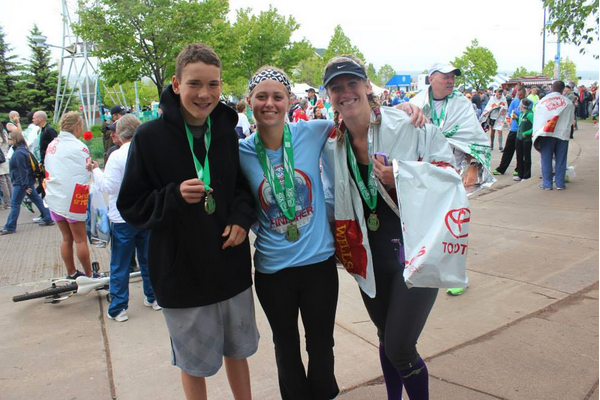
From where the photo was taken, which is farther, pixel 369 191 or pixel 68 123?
pixel 68 123

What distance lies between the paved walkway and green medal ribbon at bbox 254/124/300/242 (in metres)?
1.29

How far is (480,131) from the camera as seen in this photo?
3553mm

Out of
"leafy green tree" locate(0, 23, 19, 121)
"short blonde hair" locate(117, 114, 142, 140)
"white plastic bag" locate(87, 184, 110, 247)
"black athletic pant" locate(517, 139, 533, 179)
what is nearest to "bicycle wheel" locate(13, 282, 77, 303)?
"white plastic bag" locate(87, 184, 110, 247)

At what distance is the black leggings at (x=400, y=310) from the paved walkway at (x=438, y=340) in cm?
75

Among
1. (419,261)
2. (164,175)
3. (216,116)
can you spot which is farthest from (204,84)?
(419,261)

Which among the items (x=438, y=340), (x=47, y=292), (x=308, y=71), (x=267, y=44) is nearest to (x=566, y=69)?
(x=308, y=71)

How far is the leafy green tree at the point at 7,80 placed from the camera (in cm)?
3388

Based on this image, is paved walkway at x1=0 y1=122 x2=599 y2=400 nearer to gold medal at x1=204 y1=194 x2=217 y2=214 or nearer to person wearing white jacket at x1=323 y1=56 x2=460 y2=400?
person wearing white jacket at x1=323 y1=56 x2=460 y2=400

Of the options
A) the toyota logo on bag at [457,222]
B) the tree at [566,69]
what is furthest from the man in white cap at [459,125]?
the tree at [566,69]

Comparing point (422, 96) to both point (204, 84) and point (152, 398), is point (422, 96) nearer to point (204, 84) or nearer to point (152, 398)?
point (204, 84)

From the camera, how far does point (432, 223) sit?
2129mm

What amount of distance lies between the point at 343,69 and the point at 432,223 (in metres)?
0.88

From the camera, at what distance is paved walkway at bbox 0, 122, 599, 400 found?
3057mm

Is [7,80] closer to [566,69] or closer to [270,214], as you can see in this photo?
[270,214]
